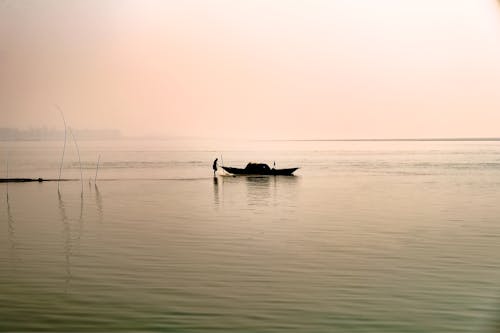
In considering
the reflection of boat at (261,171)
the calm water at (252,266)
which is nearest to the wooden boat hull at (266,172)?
the reflection of boat at (261,171)

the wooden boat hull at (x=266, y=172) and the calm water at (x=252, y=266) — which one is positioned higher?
the wooden boat hull at (x=266, y=172)

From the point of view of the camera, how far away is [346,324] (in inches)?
426

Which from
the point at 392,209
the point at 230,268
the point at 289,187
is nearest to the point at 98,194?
the point at 289,187

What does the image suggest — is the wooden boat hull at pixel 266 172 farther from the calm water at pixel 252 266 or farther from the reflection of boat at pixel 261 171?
the calm water at pixel 252 266

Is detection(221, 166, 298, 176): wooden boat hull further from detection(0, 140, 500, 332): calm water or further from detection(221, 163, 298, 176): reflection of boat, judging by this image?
detection(0, 140, 500, 332): calm water

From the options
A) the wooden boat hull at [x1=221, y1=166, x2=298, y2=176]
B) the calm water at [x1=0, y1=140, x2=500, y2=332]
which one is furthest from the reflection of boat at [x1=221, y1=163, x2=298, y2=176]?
the calm water at [x1=0, y1=140, x2=500, y2=332]

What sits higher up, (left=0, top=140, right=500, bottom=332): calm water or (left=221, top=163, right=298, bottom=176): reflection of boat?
(left=221, top=163, right=298, bottom=176): reflection of boat

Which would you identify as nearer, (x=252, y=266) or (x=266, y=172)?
(x=252, y=266)

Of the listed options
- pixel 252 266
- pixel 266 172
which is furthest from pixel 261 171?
pixel 252 266

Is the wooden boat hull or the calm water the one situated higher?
the wooden boat hull

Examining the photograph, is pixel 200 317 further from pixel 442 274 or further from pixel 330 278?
pixel 442 274

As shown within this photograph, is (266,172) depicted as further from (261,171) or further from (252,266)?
(252,266)

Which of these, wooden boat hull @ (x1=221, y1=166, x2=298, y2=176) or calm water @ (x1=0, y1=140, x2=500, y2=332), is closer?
calm water @ (x1=0, y1=140, x2=500, y2=332)

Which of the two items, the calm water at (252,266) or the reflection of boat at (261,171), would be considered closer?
the calm water at (252,266)
